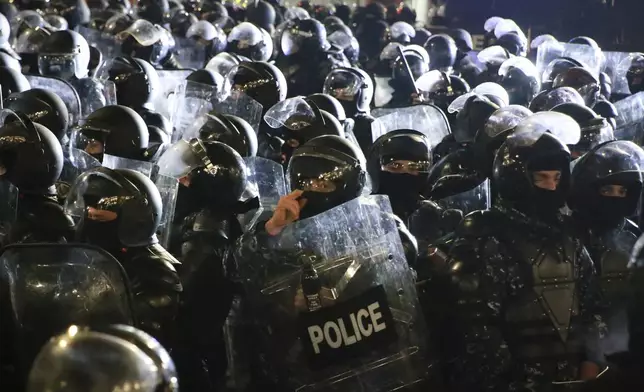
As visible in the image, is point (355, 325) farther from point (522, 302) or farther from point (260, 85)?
point (260, 85)

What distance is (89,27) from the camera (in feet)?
34.0

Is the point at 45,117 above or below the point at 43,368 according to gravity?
below

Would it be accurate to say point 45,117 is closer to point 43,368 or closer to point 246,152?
point 246,152

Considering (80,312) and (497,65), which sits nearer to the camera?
(80,312)

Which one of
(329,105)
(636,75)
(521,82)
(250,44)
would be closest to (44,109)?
(329,105)

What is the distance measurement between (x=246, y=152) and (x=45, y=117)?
133 cm

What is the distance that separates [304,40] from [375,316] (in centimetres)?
671

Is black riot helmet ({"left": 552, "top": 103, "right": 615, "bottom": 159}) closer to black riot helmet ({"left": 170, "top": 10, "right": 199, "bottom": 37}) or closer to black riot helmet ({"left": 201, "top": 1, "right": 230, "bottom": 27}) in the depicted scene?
black riot helmet ({"left": 170, "top": 10, "right": 199, "bottom": 37})

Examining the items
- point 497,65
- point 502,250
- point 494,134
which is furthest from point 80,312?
point 497,65

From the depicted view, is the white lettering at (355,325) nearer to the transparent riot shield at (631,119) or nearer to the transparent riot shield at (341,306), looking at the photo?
the transparent riot shield at (341,306)

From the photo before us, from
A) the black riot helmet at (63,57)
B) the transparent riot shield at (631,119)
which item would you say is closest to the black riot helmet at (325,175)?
the transparent riot shield at (631,119)

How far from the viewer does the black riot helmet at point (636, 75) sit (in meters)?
8.76

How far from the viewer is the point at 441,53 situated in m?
10.8

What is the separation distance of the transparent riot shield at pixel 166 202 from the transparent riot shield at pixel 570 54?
19.6 feet
